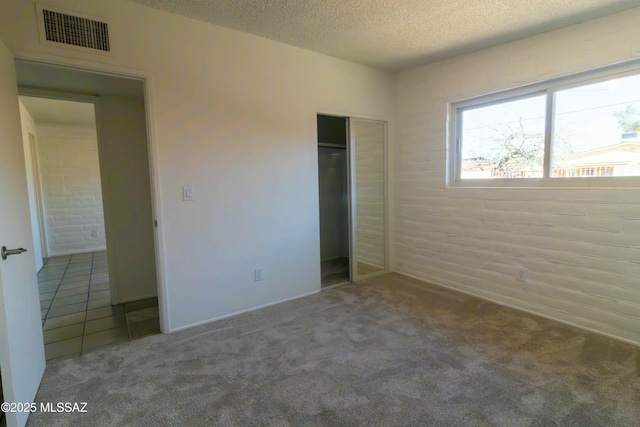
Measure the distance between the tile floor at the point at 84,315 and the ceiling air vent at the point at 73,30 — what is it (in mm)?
2243

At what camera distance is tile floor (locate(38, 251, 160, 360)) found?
8.51 feet

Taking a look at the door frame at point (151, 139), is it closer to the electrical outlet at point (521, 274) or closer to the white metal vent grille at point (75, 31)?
the white metal vent grille at point (75, 31)

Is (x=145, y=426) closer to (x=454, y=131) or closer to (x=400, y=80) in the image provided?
(x=454, y=131)

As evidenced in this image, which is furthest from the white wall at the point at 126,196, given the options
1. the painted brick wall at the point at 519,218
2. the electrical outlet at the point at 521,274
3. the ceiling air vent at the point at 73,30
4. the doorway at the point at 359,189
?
the electrical outlet at the point at 521,274

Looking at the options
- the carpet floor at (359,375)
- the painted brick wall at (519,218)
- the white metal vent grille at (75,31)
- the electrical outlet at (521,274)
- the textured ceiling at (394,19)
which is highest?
the textured ceiling at (394,19)

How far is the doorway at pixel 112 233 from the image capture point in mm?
2639

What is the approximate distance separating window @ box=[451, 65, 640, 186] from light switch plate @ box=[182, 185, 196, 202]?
2813 mm

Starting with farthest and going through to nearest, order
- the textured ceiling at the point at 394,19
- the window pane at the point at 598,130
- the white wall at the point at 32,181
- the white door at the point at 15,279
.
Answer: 1. the white wall at the point at 32,181
2. the window pane at the point at 598,130
3. the textured ceiling at the point at 394,19
4. the white door at the point at 15,279

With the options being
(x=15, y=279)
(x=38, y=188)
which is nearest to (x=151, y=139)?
(x=15, y=279)

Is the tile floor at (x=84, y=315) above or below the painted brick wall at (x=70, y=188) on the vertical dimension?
below

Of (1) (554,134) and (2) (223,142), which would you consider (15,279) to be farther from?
(1) (554,134)

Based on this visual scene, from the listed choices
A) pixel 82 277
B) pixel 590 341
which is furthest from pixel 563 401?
pixel 82 277

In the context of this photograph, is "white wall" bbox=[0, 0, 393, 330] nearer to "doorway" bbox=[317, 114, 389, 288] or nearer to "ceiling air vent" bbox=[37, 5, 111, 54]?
"ceiling air vent" bbox=[37, 5, 111, 54]

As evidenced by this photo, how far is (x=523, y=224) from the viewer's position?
9.91 ft
